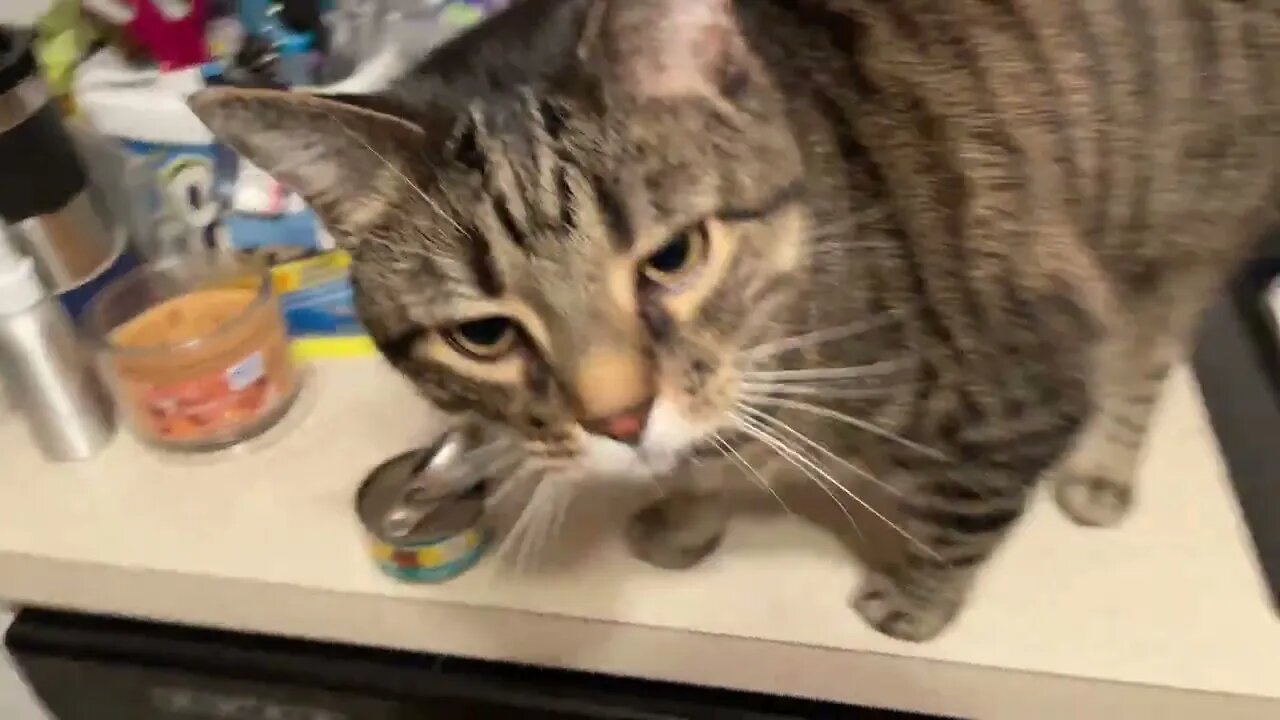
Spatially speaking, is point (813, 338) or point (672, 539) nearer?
point (813, 338)

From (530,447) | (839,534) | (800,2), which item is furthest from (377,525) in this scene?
(800,2)

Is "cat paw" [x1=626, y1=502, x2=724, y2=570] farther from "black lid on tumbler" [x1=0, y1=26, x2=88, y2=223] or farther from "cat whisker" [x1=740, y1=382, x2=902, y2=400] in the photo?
"black lid on tumbler" [x1=0, y1=26, x2=88, y2=223]

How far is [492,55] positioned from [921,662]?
1.31 ft

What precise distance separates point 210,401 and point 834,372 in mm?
442

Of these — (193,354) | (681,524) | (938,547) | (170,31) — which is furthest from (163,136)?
(938,547)

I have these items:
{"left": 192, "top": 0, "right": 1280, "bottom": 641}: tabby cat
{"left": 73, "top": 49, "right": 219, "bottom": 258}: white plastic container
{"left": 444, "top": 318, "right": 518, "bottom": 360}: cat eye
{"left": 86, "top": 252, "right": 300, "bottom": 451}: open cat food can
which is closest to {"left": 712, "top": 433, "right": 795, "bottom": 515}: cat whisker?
{"left": 192, "top": 0, "right": 1280, "bottom": 641}: tabby cat

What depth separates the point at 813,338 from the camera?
2.12 ft

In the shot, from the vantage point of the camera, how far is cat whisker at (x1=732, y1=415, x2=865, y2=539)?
65cm

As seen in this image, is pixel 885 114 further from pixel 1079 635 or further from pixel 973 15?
pixel 1079 635

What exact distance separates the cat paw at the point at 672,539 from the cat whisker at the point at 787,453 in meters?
0.07

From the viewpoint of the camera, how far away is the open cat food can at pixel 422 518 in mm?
751

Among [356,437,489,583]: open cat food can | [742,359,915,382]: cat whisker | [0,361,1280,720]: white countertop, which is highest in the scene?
[742,359,915,382]: cat whisker

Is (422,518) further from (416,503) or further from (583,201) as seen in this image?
(583,201)

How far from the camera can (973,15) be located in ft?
2.24
